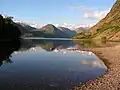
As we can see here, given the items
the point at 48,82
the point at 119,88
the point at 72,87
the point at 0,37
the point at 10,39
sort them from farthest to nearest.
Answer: the point at 10,39 < the point at 0,37 < the point at 48,82 < the point at 72,87 < the point at 119,88

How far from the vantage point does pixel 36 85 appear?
35906 millimetres

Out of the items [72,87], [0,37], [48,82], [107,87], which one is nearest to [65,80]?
[48,82]

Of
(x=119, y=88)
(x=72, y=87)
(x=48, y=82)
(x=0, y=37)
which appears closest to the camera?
(x=119, y=88)

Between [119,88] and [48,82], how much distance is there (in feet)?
37.0

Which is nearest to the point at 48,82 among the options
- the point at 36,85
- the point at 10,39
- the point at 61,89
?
the point at 36,85

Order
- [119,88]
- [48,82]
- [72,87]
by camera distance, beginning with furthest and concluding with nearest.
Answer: [48,82], [72,87], [119,88]

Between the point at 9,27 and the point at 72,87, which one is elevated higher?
the point at 9,27

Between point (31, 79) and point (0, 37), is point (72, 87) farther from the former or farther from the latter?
point (0, 37)

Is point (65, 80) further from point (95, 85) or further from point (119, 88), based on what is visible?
point (119, 88)

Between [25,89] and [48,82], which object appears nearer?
[25,89]

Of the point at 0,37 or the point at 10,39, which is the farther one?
the point at 10,39

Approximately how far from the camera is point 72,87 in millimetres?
34750

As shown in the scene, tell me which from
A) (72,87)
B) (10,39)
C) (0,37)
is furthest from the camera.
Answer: (10,39)

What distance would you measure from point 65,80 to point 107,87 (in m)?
9.12
